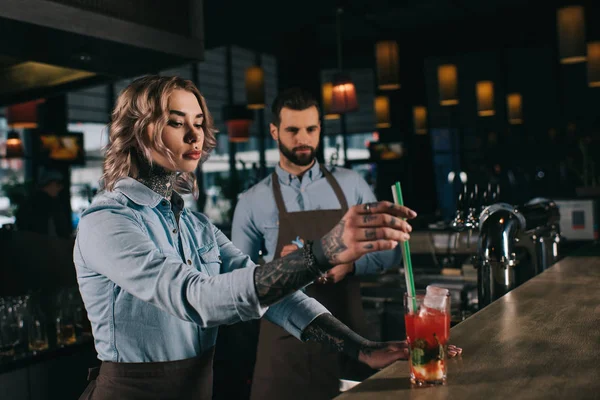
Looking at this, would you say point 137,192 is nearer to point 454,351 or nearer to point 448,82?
point 454,351

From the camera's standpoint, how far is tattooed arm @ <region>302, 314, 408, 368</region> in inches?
47.8

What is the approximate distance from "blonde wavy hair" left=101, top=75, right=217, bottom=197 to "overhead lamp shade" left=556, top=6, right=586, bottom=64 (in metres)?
3.82

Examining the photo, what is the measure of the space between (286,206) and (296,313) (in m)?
1.22

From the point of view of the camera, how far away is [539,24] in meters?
10.0

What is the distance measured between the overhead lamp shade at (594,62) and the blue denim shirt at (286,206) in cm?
341

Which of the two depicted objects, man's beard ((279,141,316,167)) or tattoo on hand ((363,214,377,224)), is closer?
tattoo on hand ((363,214,377,224))

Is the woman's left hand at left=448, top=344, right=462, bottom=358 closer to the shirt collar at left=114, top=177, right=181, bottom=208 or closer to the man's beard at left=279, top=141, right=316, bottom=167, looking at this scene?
the shirt collar at left=114, top=177, right=181, bottom=208

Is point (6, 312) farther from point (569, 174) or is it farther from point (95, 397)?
point (569, 174)

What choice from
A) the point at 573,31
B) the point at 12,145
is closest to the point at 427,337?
the point at 573,31

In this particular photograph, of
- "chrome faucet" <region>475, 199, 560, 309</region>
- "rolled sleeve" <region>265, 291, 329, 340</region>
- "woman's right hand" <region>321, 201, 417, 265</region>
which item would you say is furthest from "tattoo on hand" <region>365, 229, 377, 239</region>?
"chrome faucet" <region>475, 199, 560, 309</region>

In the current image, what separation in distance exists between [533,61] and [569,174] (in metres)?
3.14

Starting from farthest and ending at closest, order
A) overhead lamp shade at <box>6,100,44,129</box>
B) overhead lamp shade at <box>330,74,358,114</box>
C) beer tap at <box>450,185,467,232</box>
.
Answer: overhead lamp shade at <box>6,100,44,129</box> < overhead lamp shade at <box>330,74,358,114</box> < beer tap at <box>450,185,467,232</box>

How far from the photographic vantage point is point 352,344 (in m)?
1.29

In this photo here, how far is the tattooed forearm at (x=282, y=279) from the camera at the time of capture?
1.04m
